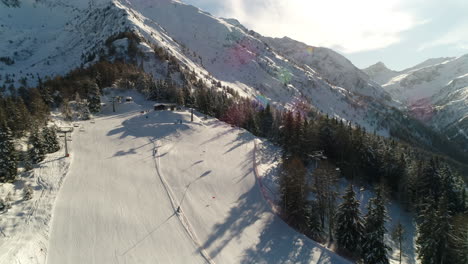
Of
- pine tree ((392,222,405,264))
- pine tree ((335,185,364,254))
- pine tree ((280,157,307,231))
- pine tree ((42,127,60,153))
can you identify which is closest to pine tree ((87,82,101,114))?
pine tree ((42,127,60,153))

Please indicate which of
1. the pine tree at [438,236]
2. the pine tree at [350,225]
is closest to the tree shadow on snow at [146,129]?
the pine tree at [350,225]

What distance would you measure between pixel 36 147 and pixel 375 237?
172ft

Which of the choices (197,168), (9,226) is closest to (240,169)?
(197,168)

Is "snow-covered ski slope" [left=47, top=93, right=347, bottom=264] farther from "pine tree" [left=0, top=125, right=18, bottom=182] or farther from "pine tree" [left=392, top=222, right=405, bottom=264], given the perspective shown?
"pine tree" [left=392, top=222, right=405, bottom=264]

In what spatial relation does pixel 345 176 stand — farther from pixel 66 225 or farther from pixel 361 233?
pixel 66 225

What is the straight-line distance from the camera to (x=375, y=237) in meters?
31.7

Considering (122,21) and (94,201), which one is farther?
(122,21)

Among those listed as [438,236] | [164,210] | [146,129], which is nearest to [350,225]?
[438,236]

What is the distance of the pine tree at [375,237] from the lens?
31062 millimetres

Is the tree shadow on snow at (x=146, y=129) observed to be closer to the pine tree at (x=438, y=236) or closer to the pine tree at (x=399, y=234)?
the pine tree at (x=399, y=234)

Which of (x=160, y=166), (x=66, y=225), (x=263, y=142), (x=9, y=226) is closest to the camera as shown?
(x=9, y=226)

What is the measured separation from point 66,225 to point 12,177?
501 inches

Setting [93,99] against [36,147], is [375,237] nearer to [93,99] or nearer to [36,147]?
[36,147]

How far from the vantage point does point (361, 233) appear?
33.2 m
